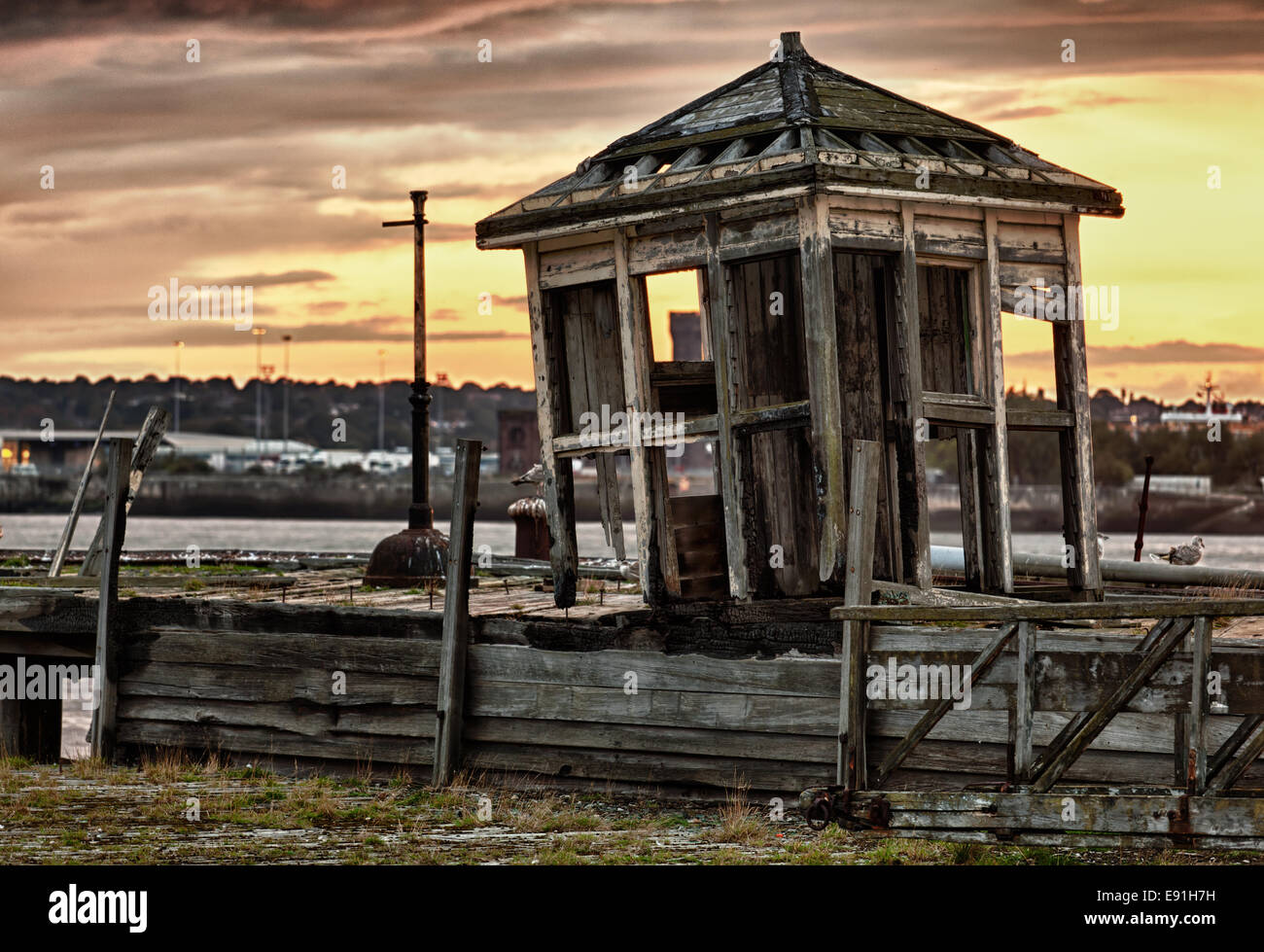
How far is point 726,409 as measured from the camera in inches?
541

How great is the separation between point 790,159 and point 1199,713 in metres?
5.23

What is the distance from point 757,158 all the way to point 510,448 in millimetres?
170423

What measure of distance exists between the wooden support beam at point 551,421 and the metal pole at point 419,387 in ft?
16.9

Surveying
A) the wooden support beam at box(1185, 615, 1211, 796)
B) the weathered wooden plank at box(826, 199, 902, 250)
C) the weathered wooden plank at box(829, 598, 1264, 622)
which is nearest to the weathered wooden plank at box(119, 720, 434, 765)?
the weathered wooden plank at box(829, 598, 1264, 622)

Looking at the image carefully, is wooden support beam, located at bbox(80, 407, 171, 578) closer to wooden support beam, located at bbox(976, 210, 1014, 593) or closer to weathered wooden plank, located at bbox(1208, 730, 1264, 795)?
wooden support beam, located at bbox(976, 210, 1014, 593)

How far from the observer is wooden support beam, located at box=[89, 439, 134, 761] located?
53.3 feet

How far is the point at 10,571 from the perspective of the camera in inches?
841

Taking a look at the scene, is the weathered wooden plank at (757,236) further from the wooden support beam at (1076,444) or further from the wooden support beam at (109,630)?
the wooden support beam at (109,630)

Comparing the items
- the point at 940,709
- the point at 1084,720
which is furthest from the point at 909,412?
the point at 1084,720

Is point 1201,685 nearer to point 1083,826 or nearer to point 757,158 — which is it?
point 1083,826

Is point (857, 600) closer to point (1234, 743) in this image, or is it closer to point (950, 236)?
point (1234, 743)

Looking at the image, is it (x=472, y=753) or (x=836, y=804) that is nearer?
(x=836, y=804)

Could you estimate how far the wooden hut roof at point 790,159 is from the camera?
42.6ft
